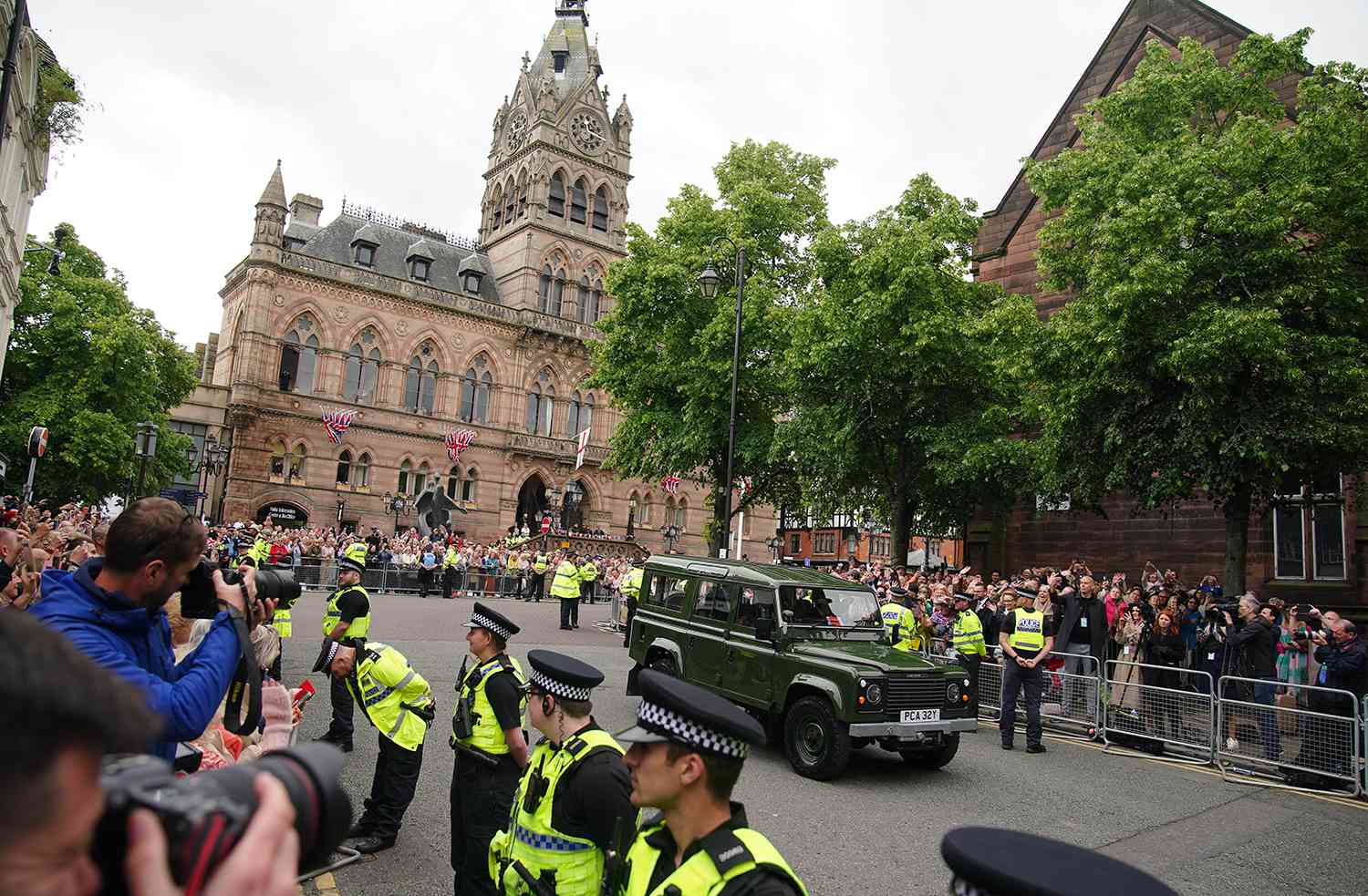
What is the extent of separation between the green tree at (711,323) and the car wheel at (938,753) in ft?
48.6

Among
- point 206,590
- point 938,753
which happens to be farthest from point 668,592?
point 206,590

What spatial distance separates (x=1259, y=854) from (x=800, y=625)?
4.79 m

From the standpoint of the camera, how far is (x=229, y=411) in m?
40.8

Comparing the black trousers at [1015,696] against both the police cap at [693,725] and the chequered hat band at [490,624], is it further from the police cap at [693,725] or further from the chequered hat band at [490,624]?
A: the police cap at [693,725]

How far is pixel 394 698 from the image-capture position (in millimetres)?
6266

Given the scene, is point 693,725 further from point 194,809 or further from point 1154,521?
point 1154,521

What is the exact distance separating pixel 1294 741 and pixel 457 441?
4006 cm

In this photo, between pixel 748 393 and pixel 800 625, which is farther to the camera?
pixel 748 393

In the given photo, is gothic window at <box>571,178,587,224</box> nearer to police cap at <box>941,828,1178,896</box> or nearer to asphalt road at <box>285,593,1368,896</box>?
asphalt road at <box>285,593,1368,896</box>

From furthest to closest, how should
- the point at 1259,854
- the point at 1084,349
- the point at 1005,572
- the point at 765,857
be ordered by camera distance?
the point at 1005,572, the point at 1084,349, the point at 1259,854, the point at 765,857

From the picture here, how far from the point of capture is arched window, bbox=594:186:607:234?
5284cm

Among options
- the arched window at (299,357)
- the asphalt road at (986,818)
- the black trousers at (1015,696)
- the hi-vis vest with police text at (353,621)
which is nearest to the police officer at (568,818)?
the asphalt road at (986,818)

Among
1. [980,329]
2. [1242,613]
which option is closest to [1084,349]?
[980,329]

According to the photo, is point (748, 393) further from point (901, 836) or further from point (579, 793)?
point (579, 793)
